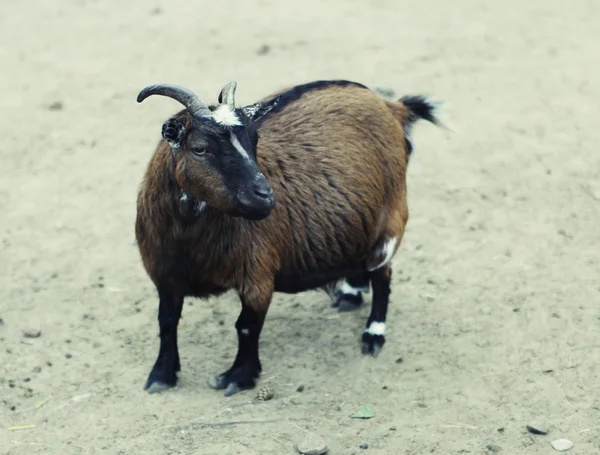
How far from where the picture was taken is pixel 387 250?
6809 mm

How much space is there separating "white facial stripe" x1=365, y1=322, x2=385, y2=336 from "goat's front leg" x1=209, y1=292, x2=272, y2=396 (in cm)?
85

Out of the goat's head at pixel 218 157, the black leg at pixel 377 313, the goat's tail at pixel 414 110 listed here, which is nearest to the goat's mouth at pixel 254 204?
the goat's head at pixel 218 157

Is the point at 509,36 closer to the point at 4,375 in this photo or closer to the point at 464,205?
the point at 464,205

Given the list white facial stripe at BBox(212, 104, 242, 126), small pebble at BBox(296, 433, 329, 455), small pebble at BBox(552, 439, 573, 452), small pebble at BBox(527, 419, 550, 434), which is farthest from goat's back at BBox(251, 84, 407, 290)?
small pebble at BBox(552, 439, 573, 452)

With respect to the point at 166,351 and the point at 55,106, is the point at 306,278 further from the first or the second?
the point at 55,106

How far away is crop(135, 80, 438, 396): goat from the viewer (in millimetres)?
5605

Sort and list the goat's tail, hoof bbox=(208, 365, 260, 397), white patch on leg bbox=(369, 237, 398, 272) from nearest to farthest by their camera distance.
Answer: hoof bbox=(208, 365, 260, 397) < white patch on leg bbox=(369, 237, 398, 272) < the goat's tail

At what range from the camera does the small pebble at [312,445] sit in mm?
5723

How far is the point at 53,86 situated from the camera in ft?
34.0

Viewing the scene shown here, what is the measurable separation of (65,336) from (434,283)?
2.65 m

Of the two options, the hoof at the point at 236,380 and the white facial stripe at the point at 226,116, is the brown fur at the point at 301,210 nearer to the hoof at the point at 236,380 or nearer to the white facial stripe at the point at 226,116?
the white facial stripe at the point at 226,116

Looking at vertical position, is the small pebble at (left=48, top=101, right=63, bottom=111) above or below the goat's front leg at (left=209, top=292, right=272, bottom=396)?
above

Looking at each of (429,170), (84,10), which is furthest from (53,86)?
(429,170)

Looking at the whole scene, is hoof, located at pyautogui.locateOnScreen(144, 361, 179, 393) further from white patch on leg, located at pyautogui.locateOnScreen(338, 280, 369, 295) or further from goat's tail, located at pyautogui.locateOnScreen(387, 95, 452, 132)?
goat's tail, located at pyautogui.locateOnScreen(387, 95, 452, 132)
